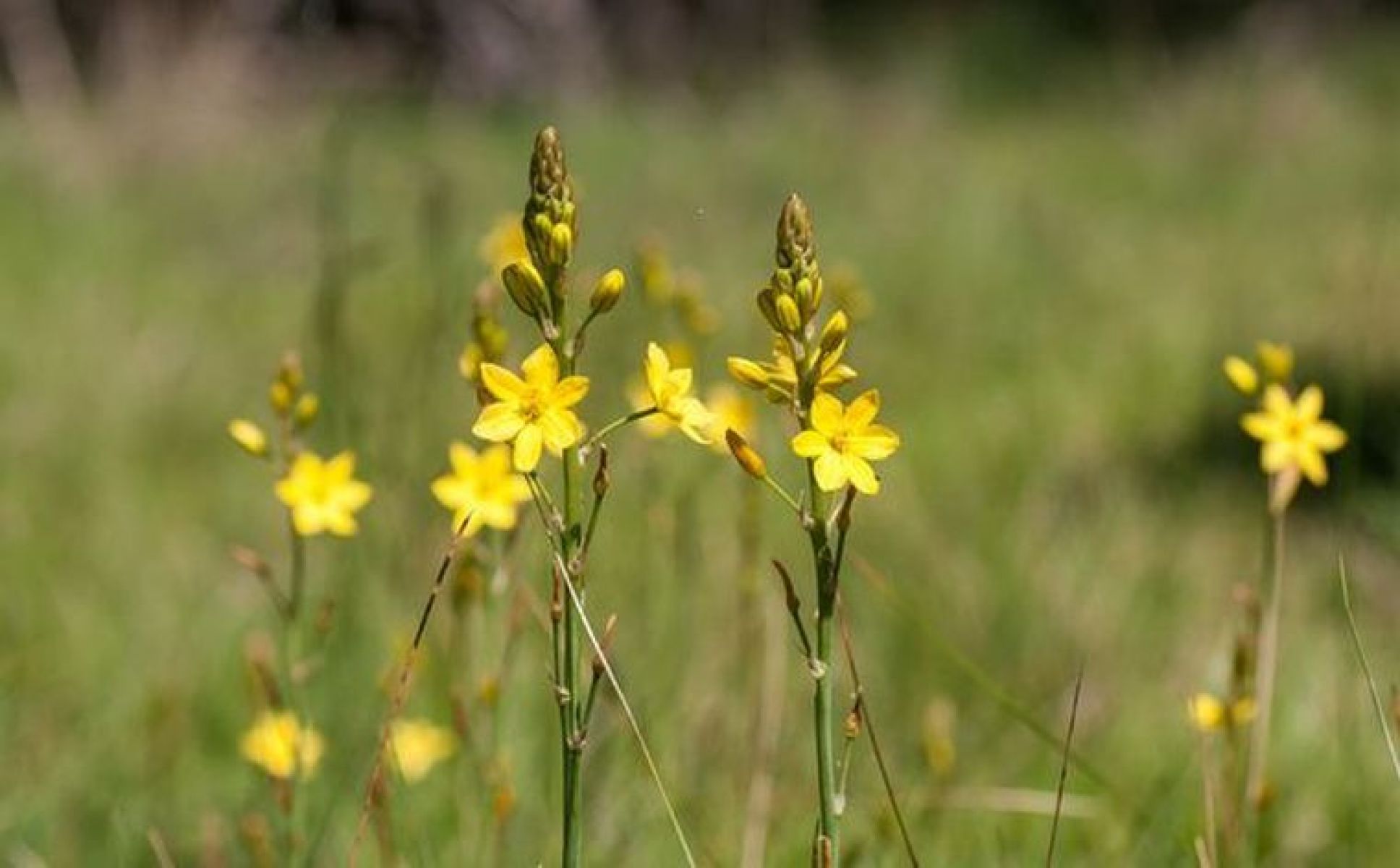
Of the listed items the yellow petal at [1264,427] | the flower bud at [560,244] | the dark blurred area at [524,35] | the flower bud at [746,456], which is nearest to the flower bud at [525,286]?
the flower bud at [560,244]

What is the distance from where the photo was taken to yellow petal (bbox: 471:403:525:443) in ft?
3.26

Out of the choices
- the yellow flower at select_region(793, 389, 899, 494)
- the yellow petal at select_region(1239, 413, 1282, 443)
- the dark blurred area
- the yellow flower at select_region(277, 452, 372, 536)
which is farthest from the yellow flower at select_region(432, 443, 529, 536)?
the dark blurred area

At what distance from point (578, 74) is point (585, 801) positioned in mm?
8823

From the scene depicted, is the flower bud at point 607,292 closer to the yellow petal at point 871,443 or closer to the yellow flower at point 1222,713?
the yellow petal at point 871,443

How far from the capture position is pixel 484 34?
33.8 feet

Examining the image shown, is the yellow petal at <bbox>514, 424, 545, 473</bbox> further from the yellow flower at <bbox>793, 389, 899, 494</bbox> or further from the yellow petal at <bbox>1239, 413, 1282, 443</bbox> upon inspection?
the yellow petal at <bbox>1239, 413, 1282, 443</bbox>

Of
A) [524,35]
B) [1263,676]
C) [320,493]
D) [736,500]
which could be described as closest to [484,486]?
[320,493]

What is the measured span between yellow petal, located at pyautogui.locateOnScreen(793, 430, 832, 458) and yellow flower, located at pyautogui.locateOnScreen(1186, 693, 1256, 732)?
548 mm

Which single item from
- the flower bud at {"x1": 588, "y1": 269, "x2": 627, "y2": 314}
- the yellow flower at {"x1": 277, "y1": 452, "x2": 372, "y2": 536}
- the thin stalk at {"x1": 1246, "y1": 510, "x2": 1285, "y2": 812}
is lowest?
the thin stalk at {"x1": 1246, "y1": 510, "x2": 1285, "y2": 812}

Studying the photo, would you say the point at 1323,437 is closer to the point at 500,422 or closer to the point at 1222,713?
the point at 1222,713

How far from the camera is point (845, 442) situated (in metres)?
1.01

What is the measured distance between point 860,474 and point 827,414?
4 cm

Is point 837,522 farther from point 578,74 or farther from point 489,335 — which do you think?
point 578,74

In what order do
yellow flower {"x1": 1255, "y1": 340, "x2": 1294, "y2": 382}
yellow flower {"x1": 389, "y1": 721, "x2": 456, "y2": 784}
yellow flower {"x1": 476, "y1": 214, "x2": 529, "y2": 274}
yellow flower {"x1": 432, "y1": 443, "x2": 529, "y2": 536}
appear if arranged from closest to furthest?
yellow flower {"x1": 432, "y1": 443, "x2": 529, "y2": 536} → yellow flower {"x1": 1255, "y1": 340, "x2": 1294, "y2": 382} → yellow flower {"x1": 476, "y1": 214, "x2": 529, "y2": 274} → yellow flower {"x1": 389, "y1": 721, "x2": 456, "y2": 784}
